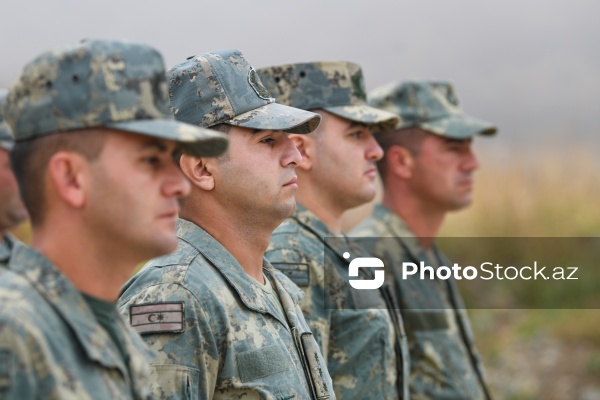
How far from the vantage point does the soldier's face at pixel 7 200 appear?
4582 millimetres

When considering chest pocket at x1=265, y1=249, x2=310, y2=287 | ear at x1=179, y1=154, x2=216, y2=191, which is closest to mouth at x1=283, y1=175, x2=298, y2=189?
ear at x1=179, y1=154, x2=216, y2=191

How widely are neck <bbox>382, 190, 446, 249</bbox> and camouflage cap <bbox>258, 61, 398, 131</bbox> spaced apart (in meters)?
1.23

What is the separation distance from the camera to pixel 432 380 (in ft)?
19.4

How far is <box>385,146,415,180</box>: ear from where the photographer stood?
6.78 metres

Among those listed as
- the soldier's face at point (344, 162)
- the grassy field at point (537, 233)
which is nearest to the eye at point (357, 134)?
the soldier's face at point (344, 162)

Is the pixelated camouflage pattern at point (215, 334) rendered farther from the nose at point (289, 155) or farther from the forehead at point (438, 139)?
the forehead at point (438, 139)

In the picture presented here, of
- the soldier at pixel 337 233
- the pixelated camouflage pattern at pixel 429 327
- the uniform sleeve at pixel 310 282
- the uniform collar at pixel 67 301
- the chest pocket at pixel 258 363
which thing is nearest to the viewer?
the uniform collar at pixel 67 301

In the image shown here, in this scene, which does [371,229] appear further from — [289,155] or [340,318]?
[289,155]

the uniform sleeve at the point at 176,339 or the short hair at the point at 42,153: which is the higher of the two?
the short hair at the point at 42,153

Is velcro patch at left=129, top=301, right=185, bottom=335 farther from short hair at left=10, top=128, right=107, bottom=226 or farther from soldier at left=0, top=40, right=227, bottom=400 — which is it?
short hair at left=10, top=128, right=107, bottom=226

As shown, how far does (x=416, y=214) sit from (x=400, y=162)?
1.23ft

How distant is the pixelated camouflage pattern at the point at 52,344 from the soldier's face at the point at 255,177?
4.11ft

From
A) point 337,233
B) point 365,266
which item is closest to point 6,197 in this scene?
point 337,233

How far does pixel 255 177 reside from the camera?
3.97m
